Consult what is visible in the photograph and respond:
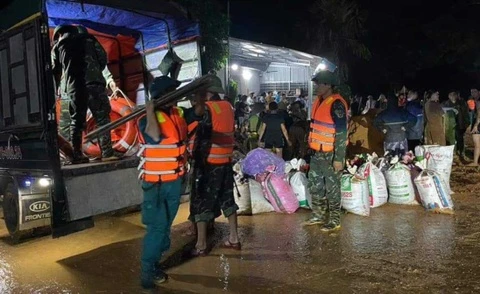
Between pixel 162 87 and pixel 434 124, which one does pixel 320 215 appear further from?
pixel 434 124

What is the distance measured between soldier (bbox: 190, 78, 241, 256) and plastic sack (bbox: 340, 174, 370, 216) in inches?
69.6

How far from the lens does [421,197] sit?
654 centimetres

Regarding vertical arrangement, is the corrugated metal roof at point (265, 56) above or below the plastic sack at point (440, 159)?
above

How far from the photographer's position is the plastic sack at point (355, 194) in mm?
6270

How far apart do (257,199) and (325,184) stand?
1.06 meters

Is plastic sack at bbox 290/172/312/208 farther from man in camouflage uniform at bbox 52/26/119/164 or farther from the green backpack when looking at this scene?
the green backpack

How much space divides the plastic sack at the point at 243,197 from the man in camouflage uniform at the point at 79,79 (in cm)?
159

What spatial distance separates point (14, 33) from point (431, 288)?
4447 millimetres

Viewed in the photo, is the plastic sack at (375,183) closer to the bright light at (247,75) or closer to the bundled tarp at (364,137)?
the bundled tarp at (364,137)

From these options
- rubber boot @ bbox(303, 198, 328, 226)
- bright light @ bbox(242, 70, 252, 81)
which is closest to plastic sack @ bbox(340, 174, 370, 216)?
rubber boot @ bbox(303, 198, 328, 226)

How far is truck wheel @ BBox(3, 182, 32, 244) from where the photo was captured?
217 inches

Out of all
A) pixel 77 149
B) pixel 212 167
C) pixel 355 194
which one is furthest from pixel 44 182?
pixel 355 194

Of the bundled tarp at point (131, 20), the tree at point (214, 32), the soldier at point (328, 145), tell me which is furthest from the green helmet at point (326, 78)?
the tree at point (214, 32)

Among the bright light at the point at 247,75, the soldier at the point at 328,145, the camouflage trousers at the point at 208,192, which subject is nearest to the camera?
the camouflage trousers at the point at 208,192
